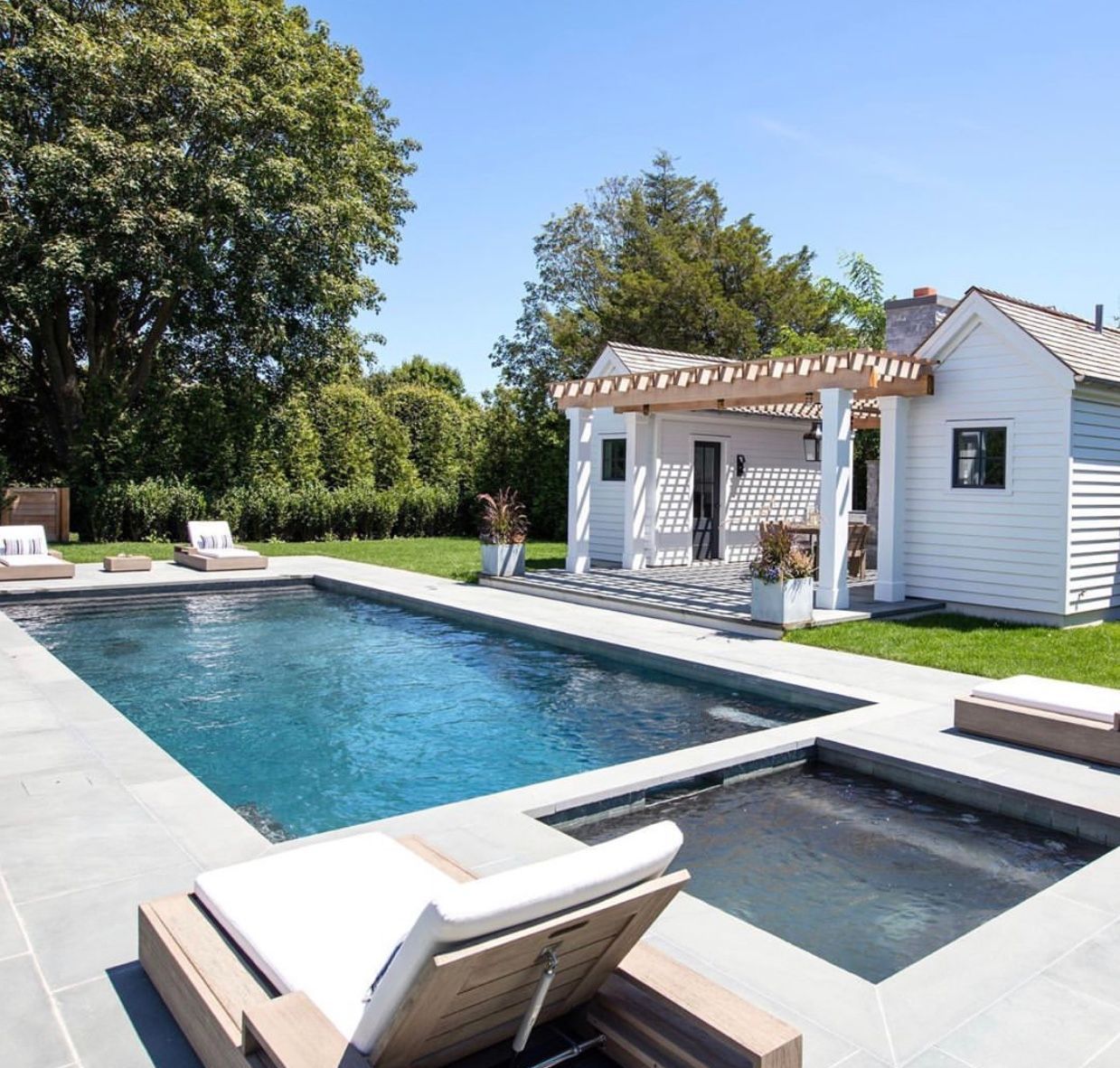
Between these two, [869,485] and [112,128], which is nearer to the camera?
[869,485]

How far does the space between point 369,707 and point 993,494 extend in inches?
314

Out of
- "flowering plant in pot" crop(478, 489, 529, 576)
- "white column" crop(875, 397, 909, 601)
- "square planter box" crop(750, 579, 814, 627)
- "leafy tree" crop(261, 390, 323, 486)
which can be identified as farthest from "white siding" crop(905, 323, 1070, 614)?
"leafy tree" crop(261, 390, 323, 486)

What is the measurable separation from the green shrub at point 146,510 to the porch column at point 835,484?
44.6 ft

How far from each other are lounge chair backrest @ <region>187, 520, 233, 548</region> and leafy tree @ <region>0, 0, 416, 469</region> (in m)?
4.67

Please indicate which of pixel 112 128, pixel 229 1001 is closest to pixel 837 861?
pixel 229 1001

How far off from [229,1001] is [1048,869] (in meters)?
3.85

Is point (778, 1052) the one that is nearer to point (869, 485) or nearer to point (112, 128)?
point (869, 485)

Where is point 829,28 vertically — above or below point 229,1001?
above

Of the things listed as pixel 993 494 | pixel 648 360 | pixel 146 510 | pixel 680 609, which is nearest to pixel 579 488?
pixel 648 360

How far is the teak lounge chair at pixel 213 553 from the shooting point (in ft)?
48.4

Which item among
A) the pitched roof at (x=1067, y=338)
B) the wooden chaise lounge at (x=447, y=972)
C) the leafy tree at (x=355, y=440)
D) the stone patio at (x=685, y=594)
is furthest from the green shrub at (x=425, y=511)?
the wooden chaise lounge at (x=447, y=972)

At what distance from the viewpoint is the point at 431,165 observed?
24.7 m

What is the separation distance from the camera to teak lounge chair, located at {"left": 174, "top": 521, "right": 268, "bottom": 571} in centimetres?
1476

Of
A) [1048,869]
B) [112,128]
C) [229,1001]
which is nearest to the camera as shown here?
[229,1001]
